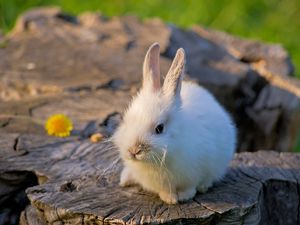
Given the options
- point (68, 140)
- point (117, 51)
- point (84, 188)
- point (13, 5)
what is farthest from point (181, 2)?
point (84, 188)

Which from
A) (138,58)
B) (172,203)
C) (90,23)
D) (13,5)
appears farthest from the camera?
(13,5)

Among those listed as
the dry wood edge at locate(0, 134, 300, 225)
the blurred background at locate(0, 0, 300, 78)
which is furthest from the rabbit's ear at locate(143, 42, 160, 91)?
the blurred background at locate(0, 0, 300, 78)

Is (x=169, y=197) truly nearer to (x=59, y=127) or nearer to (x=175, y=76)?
Result: (x=175, y=76)

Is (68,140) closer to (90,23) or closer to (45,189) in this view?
(45,189)

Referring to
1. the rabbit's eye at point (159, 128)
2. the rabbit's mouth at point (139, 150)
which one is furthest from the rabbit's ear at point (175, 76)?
the rabbit's mouth at point (139, 150)

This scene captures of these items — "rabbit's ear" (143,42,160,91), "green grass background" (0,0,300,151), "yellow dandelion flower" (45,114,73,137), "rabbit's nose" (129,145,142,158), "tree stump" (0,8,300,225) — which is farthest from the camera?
"green grass background" (0,0,300,151)

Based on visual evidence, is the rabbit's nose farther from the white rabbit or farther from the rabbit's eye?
the rabbit's eye

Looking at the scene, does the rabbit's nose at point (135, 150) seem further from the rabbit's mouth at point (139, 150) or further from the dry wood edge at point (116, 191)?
the dry wood edge at point (116, 191)
